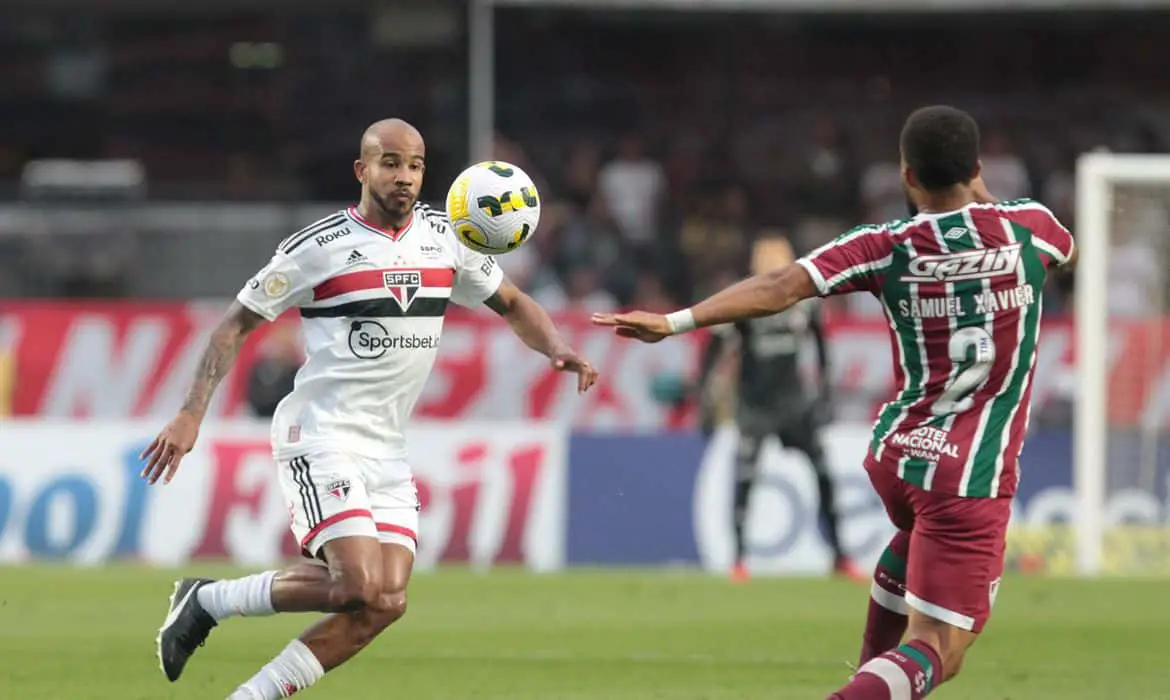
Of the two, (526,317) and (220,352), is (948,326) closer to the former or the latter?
(526,317)

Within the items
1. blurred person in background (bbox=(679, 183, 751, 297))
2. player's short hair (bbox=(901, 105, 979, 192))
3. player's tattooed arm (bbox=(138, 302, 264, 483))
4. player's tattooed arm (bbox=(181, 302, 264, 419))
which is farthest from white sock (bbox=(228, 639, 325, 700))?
blurred person in background (bbox=(679, 183, 751, 297))

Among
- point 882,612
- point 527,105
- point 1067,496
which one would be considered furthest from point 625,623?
point 527,105

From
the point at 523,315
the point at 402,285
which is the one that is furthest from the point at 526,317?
the point at 402,285

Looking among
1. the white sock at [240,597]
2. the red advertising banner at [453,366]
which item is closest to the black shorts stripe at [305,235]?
the white sock at [240,597]

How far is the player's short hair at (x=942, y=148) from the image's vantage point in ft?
23.8

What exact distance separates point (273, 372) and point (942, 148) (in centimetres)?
1279

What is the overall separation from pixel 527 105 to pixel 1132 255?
8706mm

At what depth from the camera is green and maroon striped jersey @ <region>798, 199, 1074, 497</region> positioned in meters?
7.35

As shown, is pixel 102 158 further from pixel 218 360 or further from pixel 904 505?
pixel 904 505

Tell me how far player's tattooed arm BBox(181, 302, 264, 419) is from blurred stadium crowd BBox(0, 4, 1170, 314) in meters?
14.6

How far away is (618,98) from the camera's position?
24828 millimetres

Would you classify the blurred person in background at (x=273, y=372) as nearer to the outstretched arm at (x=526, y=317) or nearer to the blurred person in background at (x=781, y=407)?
the blurred person in background at (x=781, y=407)

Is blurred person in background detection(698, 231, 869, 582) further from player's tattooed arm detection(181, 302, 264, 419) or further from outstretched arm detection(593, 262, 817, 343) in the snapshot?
outstretched arm detection(593, 262, 817, 343)

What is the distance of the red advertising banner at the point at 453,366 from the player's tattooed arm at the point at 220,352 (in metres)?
11.4
